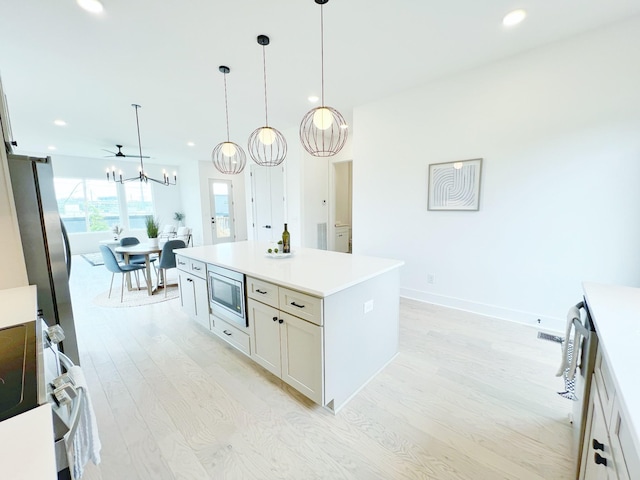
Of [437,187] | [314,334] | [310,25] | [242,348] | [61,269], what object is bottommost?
[242,348]

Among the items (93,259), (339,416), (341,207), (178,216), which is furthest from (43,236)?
(178,216)

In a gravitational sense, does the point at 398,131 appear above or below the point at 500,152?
above

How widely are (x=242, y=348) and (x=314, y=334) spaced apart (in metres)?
0.94

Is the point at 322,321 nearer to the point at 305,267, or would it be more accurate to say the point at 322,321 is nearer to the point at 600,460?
the point at 305,267

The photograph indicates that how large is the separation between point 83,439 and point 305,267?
1465mm

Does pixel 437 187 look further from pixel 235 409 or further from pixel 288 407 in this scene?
pixel 235 409

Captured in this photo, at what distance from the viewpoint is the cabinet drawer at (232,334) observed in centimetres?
222

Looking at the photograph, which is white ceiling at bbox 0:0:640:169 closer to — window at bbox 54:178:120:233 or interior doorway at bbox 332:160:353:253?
interior doorway at bbox 332:160:353:253

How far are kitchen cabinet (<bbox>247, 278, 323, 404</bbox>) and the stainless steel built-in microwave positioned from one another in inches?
4.1

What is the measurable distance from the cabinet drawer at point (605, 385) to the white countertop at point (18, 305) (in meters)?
2.10

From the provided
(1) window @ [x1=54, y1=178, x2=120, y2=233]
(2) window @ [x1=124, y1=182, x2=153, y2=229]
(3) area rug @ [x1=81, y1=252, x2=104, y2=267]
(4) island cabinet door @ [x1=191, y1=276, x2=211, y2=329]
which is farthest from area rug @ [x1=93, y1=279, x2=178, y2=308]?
(2) window @ [x1=124, y1=182, x2=153, y2=229]

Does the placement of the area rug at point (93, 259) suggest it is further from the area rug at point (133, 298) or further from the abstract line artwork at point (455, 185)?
the abstract line artwork at point (455, 185)

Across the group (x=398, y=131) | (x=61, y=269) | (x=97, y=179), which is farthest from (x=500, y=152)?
(x=97, y=179)

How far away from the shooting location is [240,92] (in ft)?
11.8
